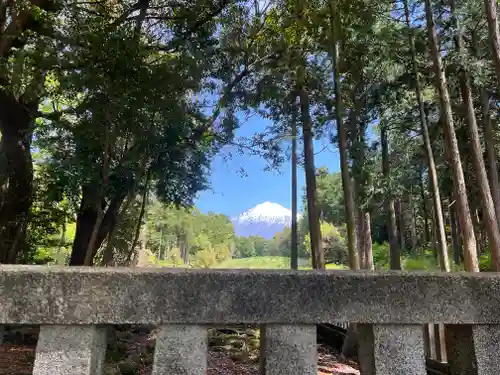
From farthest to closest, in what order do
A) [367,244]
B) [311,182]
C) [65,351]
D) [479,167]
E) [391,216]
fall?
1. [367,244]
2. [391,216]
3. [311,182]
4. [479,167]
5. [65,351]

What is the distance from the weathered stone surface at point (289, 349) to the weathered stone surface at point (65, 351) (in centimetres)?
61

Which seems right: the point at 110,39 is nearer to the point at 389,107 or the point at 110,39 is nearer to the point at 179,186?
the point at 179,186

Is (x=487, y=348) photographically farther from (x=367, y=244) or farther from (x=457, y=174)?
(x=367, y=244)

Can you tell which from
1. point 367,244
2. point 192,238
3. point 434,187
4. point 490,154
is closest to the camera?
point 434,187

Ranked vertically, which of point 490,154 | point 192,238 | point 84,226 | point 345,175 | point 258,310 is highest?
point 192,238

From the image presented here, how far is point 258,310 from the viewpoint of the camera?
1.37 meters

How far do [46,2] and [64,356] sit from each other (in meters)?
6.94

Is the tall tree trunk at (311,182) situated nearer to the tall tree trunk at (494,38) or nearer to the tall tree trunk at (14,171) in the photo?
the tall tree trunk at (494,38)

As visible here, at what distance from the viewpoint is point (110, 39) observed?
592 centimetres

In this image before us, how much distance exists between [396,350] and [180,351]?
30.8 inches

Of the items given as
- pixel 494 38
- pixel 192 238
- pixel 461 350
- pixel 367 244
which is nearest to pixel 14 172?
pixel 461 350

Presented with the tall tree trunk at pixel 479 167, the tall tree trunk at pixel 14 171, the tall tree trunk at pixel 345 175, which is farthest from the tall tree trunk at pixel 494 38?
the tall tree trunk at pixel 14 171

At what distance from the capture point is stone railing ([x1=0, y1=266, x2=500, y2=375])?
1.30m

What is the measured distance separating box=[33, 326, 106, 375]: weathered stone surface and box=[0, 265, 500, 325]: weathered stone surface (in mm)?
43
